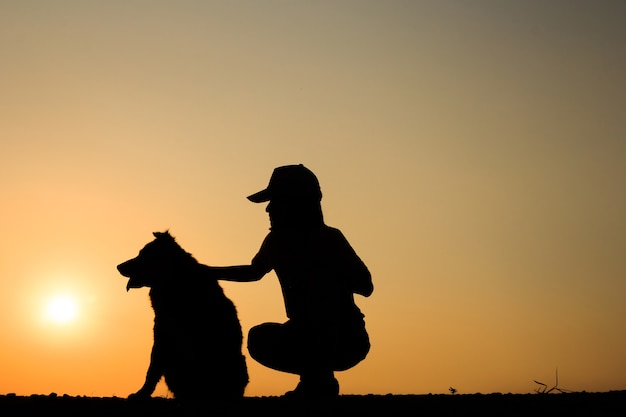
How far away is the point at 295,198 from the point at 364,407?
176 cm

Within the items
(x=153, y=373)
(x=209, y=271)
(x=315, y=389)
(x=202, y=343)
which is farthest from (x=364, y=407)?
(x=153, y=373)

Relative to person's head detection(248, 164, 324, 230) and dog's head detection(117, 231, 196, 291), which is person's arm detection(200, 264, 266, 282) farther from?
dog's head detection(117, 231, 196, 291)

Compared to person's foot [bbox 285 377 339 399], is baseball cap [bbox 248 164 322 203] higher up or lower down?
higher up

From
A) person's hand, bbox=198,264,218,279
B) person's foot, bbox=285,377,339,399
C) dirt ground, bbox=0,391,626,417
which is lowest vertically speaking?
dirt ground, bbox=0,391,626,417

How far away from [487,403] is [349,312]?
1.37 m

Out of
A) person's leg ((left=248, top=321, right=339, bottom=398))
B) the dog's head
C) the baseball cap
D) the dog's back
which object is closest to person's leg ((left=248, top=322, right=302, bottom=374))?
person's leg ((left=248, top=321, right=339, bottom=398))

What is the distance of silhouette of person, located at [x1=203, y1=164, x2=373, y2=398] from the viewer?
19.0 feet

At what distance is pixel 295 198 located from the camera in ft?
19.0

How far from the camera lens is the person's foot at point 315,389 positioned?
5.74 meters

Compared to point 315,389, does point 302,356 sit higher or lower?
higher

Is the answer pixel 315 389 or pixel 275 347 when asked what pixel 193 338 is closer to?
pixel 275 347

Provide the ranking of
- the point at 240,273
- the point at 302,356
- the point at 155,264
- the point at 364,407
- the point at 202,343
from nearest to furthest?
1. the point at 364,407
2. the point at 302,356
3. the point at 240,273
4. the point at 202,343
5. the point at 155,264

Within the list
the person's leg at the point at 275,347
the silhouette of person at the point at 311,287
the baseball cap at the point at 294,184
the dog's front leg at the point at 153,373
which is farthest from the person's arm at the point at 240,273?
the dog's front leg at the point at 153,373

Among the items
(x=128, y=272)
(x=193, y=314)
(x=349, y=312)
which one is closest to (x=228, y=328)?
(x=193, y=314)
